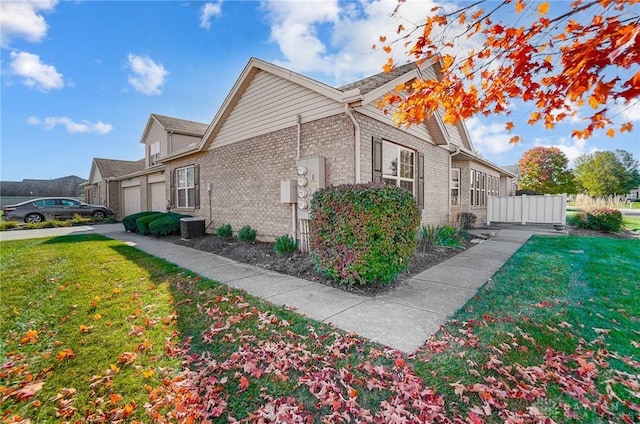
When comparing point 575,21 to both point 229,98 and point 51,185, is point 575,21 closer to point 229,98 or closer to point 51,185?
point 229,98

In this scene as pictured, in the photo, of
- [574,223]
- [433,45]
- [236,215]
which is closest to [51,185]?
[236,215]

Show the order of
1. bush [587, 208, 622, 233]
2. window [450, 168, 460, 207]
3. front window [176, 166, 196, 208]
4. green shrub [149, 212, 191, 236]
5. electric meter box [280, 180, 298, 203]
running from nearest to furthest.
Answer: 1. electric meter box [280, 180, 298, 203]
2. green shrub [149, 212, 191, 236]
3. bush [587, 208, 622, 233]
4. front window [176, 166, 196, 208]
5. window [450, 168, 460, 207]

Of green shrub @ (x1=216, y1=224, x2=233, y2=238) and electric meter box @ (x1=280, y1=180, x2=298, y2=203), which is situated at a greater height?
electric meter box @ (x1=280, y1=180, x2=298, y2=203)

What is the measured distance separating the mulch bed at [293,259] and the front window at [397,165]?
2.07m

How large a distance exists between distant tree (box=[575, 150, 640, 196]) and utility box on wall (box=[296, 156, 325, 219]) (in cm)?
4610

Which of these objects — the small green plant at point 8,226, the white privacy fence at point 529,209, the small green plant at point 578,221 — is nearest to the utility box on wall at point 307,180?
the white privacy fence at point 529,209

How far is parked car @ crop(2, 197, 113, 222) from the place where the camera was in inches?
660

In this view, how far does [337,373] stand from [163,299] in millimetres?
3137

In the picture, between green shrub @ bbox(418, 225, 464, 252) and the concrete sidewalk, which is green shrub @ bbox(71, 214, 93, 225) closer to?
the concrete sidewalk

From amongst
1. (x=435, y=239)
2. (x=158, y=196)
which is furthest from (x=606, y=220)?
(x=158, y=196)

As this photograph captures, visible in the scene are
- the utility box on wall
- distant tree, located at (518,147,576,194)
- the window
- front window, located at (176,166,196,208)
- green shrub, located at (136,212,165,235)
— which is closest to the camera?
the utility box on wall

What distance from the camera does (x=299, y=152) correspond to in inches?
299

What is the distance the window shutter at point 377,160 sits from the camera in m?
7.02

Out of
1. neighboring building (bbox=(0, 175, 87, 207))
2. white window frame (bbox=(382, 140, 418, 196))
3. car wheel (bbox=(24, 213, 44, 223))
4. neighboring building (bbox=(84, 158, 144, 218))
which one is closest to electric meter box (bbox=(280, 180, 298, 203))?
white window frame (bbox=(382, 140, 418, 196))
